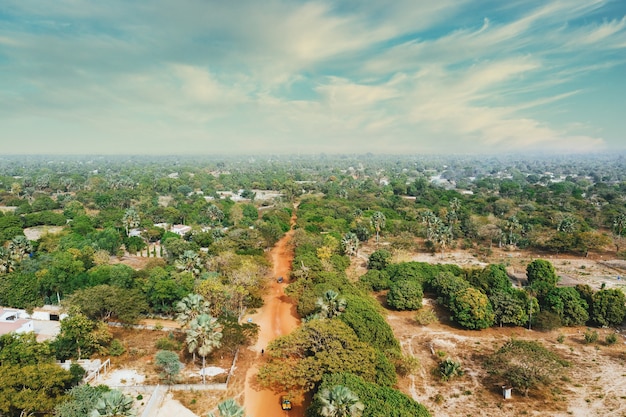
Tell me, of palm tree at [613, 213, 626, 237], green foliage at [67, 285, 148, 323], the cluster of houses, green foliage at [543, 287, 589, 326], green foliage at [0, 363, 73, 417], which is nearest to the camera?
green foliage at [0, 363, 73, 417]

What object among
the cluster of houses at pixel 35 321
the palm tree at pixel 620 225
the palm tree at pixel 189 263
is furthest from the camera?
the palm tree at pixel 620 225

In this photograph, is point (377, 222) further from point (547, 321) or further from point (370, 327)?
point (370, 327)

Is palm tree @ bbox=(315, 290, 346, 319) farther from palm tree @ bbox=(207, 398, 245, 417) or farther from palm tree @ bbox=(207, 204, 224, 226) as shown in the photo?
palm tree @ bbox=(207, 204, 224, 226)

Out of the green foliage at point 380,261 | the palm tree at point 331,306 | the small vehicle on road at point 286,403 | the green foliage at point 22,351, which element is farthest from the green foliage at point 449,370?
the green foliage at point 22,351

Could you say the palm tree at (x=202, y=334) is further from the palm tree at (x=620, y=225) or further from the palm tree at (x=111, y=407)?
the palm tree at (x=620, y=225)

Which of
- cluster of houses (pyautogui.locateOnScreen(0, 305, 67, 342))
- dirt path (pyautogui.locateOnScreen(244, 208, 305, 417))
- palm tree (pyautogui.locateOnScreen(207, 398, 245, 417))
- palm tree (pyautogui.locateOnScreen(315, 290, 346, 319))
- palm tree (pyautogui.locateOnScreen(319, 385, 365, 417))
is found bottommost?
dirt path (pyautogui.locateOnScreen(244, 208, 305, 417))

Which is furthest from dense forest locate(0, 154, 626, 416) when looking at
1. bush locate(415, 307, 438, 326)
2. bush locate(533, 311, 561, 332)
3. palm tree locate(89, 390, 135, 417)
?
palm tree locate(89, 390, 135, 417)

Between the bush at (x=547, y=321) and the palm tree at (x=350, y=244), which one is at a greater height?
the palm tree at (x=350, y=244)
